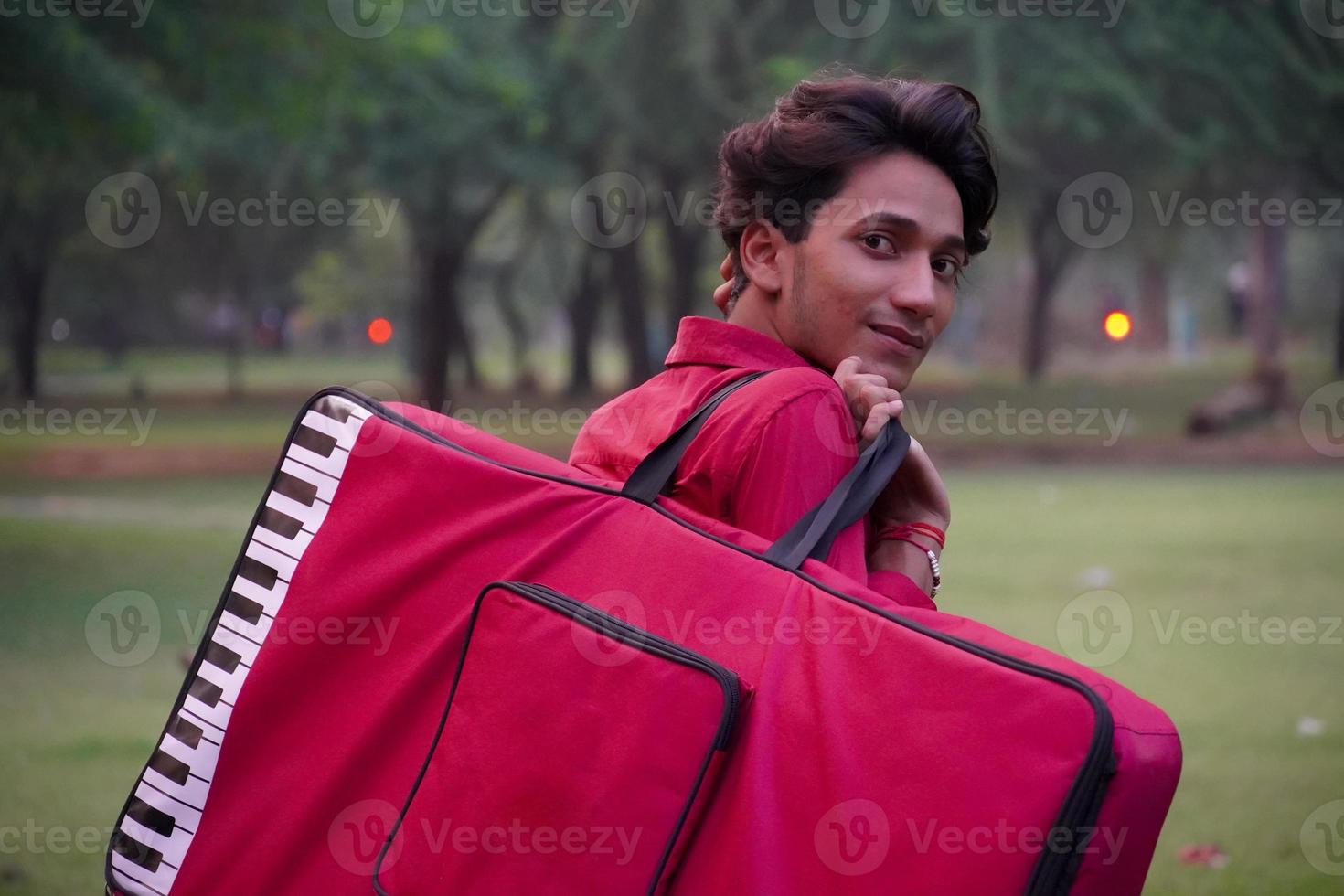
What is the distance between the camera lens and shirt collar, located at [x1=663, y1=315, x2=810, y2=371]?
1.91 metres

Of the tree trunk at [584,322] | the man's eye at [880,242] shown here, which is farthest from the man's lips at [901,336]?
the tree trunk at [584,322]

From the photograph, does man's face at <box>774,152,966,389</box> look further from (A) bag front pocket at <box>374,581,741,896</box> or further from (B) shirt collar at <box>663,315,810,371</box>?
(A) bag front pocket at <box>374,581,741,896</box>

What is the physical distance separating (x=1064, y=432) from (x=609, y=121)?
691 centimetres

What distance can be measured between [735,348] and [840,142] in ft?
1.04

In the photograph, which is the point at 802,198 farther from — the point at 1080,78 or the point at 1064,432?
the point at 1064,432

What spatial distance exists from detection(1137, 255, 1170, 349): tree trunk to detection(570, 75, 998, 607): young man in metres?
25.0

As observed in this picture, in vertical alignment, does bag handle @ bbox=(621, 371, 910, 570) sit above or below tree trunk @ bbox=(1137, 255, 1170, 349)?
above

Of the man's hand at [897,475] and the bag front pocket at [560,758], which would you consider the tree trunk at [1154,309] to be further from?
the bag front pocket at [560,758]

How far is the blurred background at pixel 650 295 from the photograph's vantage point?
19.5ft

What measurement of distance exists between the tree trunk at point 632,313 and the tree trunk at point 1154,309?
428 inches

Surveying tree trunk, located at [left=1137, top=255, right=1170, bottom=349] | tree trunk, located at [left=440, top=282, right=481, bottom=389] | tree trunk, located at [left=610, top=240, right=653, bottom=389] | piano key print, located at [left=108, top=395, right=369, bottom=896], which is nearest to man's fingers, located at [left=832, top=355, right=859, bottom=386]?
piano key print, located at [left=108, top=395, right=369, bottom=896]

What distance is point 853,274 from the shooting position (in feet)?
6.25

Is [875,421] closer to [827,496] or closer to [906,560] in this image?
[827,496]

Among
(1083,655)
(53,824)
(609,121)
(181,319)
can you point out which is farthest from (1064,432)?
(181,319)
